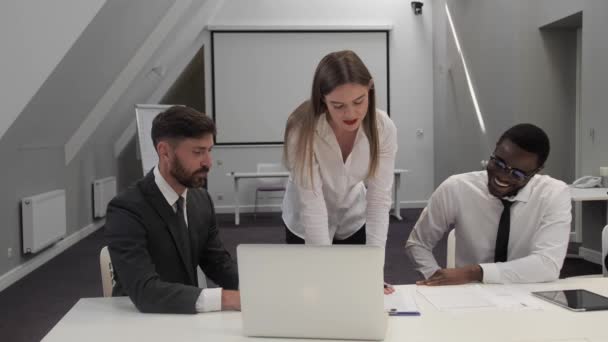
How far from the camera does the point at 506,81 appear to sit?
627 centimetres

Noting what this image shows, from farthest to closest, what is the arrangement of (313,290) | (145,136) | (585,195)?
(145,136)
(585,195)
(313,290)

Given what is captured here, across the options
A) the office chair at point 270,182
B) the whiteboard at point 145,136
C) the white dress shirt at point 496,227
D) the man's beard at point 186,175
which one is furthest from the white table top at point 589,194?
the office chair at point 270,182

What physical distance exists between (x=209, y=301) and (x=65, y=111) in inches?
149

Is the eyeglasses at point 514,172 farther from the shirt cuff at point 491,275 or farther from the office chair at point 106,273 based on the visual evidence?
the office chair at point 106,273

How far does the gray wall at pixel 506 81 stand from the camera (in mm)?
5875

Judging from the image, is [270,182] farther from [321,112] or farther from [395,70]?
[321,112]

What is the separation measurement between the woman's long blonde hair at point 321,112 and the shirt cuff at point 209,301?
0.45 metres

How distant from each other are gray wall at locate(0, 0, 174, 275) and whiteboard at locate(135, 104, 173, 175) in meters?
0.70

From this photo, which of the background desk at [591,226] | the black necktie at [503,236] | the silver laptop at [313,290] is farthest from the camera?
the background desk at [591,226]

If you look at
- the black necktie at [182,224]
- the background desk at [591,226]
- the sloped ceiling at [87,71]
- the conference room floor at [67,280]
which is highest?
the sloped ceiling at [87,71]

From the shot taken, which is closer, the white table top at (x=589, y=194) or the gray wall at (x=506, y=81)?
the white table top at (x=589, y=194)

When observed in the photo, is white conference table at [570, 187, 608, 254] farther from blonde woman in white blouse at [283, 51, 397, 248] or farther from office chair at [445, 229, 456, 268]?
blonde woman in white blouse at [283, 51, 397, 248]

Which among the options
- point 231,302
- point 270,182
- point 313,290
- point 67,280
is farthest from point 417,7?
point 313,290

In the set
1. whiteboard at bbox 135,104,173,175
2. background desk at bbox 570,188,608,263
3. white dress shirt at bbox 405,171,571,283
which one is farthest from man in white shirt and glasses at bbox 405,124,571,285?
whiteboard at bbox 135,104,173,175
